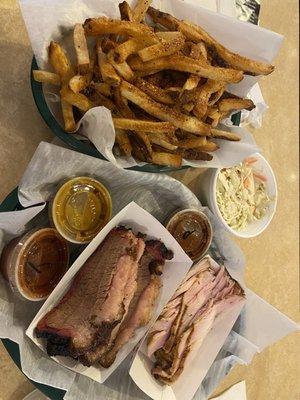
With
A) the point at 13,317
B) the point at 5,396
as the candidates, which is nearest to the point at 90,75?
the point at 13,317

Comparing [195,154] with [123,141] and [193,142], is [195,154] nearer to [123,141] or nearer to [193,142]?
[193,142]

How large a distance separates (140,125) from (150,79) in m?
0.20

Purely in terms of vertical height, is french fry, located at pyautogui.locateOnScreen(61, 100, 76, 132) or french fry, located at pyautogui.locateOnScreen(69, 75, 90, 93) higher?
french fry, located at pyautogui.locateOnScreen(69, 75, 90, 93)

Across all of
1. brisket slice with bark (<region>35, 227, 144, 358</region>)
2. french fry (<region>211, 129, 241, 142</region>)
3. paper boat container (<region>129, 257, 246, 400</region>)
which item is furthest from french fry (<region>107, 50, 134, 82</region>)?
paper boat container (<region>129, 257, 246, 400</region>)

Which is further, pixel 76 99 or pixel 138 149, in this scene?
pixel 138 149

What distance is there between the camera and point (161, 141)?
155 centimetres

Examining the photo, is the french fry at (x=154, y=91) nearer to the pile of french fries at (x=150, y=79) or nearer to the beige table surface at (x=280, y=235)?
the pile of french fries at (x=150, y=79)

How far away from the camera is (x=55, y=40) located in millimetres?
1513

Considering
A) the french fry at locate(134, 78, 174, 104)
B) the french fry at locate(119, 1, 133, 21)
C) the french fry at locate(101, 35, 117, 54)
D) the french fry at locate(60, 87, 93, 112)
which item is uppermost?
the french fry at locate(119, 1, 133, 21)

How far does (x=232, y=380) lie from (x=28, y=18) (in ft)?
5.08

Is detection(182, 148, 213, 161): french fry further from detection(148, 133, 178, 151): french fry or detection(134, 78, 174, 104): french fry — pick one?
detection(134, 78, 174, 104): french fry

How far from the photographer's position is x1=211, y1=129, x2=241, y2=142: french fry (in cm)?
166

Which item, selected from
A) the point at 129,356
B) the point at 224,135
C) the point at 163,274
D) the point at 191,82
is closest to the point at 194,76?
the point at 191,82

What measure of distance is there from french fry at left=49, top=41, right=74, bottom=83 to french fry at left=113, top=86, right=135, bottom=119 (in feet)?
0.45
